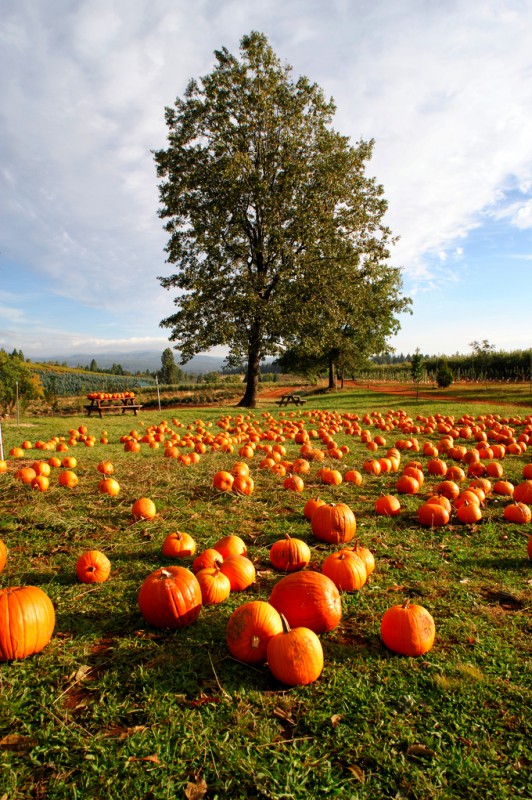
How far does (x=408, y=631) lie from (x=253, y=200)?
24.6 m

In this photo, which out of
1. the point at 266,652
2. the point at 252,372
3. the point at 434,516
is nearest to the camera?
the point at 266,652

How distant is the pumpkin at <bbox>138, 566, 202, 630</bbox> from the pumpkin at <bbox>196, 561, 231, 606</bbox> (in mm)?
164

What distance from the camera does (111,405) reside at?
67.3 feet

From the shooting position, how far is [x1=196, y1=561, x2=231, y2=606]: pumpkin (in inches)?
124

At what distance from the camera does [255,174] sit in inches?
911

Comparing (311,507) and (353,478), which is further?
(353,478)

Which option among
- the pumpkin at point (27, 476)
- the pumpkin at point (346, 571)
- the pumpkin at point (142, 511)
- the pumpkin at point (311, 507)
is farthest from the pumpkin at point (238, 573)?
the pumpkin at point (27, 476)

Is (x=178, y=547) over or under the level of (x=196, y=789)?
over

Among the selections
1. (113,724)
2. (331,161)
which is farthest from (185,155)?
(113,724)

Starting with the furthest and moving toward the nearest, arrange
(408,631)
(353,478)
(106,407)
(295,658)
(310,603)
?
1. (106,407)
2. (353,478)
3. (310,603)
4. (408,631)
5. (295,658)

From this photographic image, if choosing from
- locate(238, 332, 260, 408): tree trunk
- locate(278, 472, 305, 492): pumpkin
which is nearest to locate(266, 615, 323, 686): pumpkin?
locate(278, 472, 305, 492): pumpkin

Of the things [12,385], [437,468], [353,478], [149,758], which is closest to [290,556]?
[149,758]

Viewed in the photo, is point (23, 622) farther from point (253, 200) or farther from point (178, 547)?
point (253, 200)

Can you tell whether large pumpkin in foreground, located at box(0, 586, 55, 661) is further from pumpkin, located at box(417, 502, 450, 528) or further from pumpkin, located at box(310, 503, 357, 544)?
pumpkin, located at box(417, 502, 450, 528)
